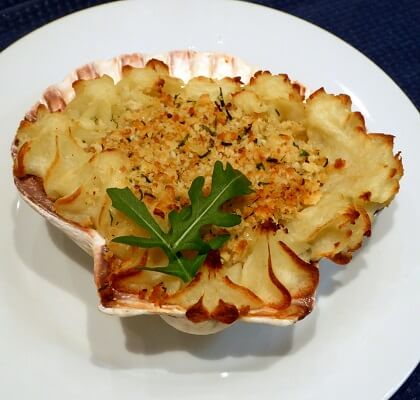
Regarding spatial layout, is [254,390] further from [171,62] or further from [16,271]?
[171,62]

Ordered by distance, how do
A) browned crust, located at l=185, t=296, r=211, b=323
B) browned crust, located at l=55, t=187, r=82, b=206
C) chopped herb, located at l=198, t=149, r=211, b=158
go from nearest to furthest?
browned crust, located at l=185, t=296, r=211, b=323 → browned crust, located at l=55, t=187, r=82, b=206 → chopped herb, located at l=198, t=149, r=211, b=158

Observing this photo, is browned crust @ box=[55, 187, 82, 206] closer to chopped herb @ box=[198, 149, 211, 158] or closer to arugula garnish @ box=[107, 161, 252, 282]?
arugula garnish @ box=[107, 161, 252, 282]

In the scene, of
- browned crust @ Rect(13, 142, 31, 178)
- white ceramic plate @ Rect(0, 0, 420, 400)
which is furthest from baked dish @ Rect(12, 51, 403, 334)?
white ceramic plate @ Rect(0, 0, 420, 400)

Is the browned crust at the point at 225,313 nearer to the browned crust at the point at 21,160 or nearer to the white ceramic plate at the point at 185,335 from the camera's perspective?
the white ceramic plate at the point at 185,335

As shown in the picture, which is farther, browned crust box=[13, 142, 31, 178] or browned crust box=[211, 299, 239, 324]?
browned crust box=[13, 142, 31, 178]

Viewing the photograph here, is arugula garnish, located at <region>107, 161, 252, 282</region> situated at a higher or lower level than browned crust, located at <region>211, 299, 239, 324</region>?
higher

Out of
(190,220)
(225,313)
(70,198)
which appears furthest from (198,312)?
(70,198)

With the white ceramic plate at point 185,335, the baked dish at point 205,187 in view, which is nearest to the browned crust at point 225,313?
the baked dish at point 205,187

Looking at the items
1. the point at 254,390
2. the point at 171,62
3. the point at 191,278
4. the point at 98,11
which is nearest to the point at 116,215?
the point at 191,278
